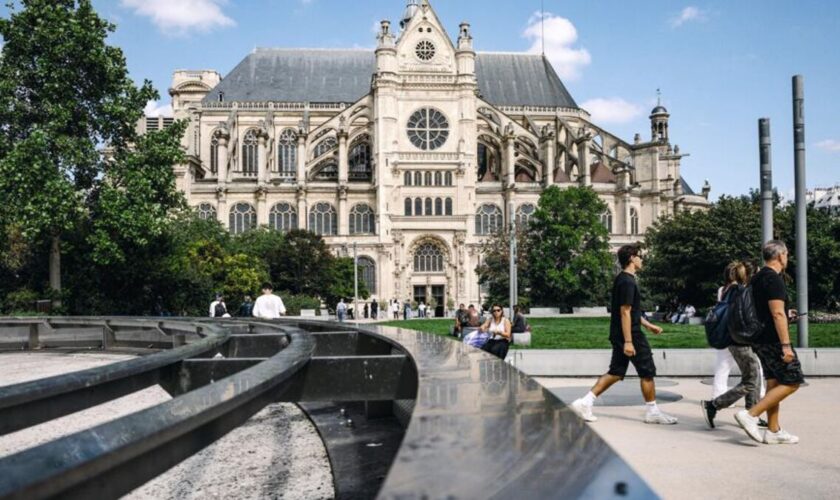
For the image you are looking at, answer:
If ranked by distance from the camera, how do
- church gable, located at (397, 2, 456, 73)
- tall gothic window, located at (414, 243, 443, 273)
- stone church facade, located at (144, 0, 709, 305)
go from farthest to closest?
church gable, located at (397, 2, 456, 73), tall gothic window, located at (414, 243, 443, 273), stone church facade, located at (144, 0, 709, 305)

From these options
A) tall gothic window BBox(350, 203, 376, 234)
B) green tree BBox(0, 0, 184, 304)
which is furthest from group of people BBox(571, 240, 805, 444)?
tall gothic window BBox(350, 203, 376, 234)

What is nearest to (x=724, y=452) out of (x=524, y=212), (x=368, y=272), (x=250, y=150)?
(x=368, y=272)

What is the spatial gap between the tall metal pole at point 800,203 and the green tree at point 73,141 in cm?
2031

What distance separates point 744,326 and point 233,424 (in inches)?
214

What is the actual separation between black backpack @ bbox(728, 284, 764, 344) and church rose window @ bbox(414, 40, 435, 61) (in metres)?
53.1

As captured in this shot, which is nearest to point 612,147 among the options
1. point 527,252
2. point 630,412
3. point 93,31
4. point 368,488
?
point 527,252

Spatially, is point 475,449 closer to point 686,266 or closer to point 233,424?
point 233,424

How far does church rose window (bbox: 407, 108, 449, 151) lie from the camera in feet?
186

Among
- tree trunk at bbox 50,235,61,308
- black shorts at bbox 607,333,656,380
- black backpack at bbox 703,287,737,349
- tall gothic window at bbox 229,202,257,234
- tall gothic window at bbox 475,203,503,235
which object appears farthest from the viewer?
tall gothic window at bbox 475,203,503,235

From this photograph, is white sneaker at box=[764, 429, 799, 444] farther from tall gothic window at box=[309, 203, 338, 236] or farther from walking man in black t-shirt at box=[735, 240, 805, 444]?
tall gothic window at box=[309, 203, 338, 236]

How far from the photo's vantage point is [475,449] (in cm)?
143

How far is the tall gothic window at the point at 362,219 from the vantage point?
55.9m

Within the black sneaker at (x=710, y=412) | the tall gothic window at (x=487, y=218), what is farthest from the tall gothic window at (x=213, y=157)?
the black sneaker at (x=710, y=412)

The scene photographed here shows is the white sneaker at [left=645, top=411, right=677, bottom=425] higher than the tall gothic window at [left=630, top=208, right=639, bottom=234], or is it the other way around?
the tall gothic window at [left=630, top=208, right=639, bottom=234]
